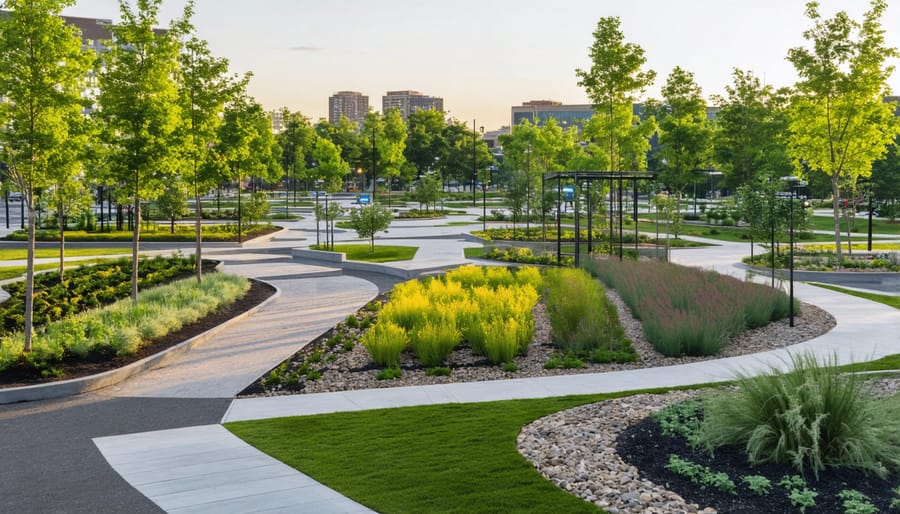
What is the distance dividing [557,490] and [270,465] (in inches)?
113

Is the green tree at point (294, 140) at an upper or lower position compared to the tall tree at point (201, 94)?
upper

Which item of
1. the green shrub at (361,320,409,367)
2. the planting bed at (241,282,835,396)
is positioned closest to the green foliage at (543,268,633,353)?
the planting bed at (241,282,835,396)

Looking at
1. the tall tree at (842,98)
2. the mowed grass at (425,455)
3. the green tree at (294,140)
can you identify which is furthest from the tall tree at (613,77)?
the green tree at (294,140)

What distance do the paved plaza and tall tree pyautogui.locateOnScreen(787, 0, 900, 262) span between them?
1078 centimetres

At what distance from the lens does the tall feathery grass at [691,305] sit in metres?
12.7

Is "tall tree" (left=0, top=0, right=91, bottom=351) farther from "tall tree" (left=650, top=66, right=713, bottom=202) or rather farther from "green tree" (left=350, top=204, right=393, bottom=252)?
"tall tree" (left=650, top=66, right=713, bottom=202)

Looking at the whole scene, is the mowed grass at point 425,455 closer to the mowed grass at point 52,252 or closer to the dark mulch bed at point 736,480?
the dark mulch bed at point 736,480

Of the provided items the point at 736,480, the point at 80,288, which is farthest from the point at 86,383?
the point at 80,288

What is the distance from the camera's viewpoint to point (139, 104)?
51.3ft

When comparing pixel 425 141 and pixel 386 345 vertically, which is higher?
pixel 425 141

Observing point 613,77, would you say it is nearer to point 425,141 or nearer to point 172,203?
point 172,203

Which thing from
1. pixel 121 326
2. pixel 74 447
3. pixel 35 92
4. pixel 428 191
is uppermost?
pixel 35 92

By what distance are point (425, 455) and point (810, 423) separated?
3664 millimetres

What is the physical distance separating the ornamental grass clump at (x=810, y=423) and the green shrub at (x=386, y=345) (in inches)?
215
